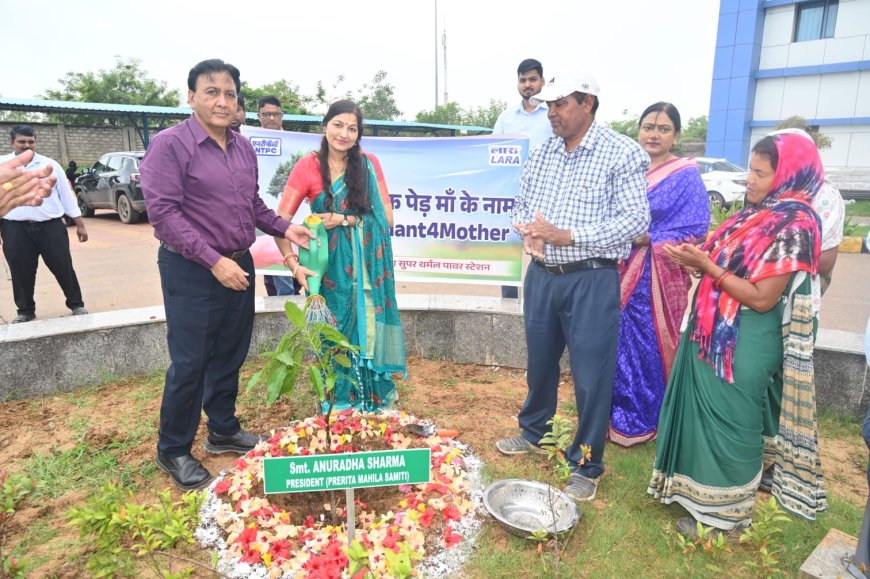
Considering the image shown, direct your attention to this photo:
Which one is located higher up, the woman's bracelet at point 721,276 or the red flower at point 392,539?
the woman's bracelet at point 721,276

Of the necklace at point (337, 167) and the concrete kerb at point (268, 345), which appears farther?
the concrete kerb at point (268, 345)

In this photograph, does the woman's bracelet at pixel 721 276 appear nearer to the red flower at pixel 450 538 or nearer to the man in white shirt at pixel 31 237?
the red flower at pixel 450 538

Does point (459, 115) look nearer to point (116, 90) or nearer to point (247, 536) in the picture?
point (116, 90)

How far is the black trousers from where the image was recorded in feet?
15.9

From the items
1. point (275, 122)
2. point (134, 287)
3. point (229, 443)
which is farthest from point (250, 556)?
point (134, 287)

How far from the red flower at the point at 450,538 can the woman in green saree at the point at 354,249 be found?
2.99 ft

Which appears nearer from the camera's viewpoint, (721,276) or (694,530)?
(721,276)

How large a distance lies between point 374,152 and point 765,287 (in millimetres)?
3286

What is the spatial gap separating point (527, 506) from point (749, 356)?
3.85 ft

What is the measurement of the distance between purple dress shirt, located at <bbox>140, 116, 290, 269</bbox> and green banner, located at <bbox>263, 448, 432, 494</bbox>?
114 cm

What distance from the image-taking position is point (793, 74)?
771 inches

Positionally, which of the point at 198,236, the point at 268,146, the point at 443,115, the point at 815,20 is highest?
the point at 815,20

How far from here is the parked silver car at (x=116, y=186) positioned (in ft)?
40.3

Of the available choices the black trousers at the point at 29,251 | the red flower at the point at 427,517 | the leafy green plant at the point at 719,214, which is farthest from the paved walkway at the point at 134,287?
the red flower at the point at 427,517
